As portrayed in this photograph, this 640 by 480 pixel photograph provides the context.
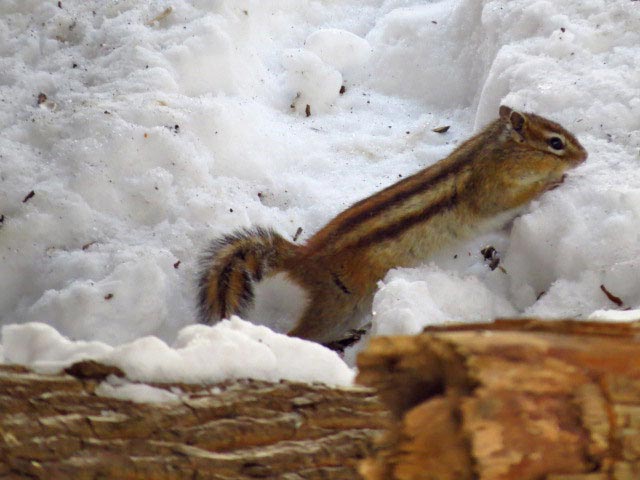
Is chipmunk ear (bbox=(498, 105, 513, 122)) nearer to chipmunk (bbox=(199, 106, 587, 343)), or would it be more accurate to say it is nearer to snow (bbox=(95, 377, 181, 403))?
chipmunk (bbox=(199, 106, 587, 343))

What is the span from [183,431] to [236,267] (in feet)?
4.96

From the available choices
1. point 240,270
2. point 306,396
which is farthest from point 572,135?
point 306,396

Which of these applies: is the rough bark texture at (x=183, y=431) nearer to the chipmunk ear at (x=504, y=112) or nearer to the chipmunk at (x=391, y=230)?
the chipmunk at (x=391, y=230)

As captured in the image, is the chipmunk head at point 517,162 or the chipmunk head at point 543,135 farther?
the chipmunk head at point 517,162

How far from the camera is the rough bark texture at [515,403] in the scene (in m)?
1.55

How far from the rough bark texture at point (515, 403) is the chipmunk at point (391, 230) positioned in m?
1.71

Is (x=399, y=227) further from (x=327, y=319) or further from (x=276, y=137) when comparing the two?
(x=276, y=137)

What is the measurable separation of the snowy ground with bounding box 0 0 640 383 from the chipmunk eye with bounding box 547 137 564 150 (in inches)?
4.4

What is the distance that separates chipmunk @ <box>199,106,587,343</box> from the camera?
11.4 feet

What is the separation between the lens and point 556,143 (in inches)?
146

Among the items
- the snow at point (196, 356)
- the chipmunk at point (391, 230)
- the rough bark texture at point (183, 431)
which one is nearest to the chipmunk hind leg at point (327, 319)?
the chipmunk at point (391, 230)

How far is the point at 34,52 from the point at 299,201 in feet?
5.34

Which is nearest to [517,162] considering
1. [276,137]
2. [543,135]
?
[543,135]

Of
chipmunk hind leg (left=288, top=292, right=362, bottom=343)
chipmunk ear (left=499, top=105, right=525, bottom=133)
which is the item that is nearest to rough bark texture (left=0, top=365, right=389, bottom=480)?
chipmunk hind leg (left=288, top=292, right=362, bottom=343)
